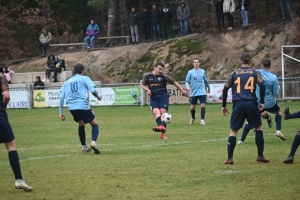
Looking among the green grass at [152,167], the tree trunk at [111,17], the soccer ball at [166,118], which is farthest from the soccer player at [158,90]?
the tree trunk at [111,17]

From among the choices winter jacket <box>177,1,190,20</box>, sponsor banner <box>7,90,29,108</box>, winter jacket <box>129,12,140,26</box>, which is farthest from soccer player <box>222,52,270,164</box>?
winter jacket <box>129,12,140,26</box>

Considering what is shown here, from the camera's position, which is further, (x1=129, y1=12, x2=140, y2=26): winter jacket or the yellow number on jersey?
(x1=129, y1=12, x2=140, y2=26): winter jacket

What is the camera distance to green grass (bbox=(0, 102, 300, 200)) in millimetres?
9422

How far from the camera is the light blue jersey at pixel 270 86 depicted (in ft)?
49.2

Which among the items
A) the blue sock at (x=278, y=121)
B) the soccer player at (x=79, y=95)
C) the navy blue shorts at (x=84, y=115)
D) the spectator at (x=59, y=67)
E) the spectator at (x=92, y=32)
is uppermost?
the spectator at (x=92, y=32)

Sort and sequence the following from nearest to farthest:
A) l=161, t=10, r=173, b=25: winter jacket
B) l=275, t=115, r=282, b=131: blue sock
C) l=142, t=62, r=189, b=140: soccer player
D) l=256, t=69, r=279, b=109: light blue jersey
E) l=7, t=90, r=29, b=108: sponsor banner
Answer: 1. l=256, t=69, r=279, b=109: light blue jersey
2. l=275, t=115, r=282, b=131: blue sock
3. l=142, t=62, r=189, b=140: soccer player
4. l=7, t=90, r=29, b=108: sponsor banner
5. l=161, t=10, r=173, b=25: winter jacket

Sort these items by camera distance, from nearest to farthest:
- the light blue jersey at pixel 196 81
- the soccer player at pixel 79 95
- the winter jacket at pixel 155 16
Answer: the soccer player at pixel 79 95 < the light blue jersey at pixel 196 81 < the winter jacket at pixel 155 16

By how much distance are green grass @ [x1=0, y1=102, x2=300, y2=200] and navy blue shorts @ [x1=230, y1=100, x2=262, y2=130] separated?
2.34 feet

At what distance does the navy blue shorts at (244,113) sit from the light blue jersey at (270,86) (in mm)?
3343

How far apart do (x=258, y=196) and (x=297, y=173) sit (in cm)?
200

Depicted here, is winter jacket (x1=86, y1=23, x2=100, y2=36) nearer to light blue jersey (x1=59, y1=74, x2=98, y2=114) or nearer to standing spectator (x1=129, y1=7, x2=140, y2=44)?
standing spectator (x1=129, y1=7, x2=140, y2=44)

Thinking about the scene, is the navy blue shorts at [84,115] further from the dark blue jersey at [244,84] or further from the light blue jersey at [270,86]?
the light blue jersey at [270,86]

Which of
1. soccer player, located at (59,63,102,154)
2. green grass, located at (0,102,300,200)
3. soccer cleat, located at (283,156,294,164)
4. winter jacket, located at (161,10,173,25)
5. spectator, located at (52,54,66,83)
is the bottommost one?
green grass, located at (0,102,300,200)

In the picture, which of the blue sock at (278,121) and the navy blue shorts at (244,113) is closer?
the navy blue shorts at (244,113)
